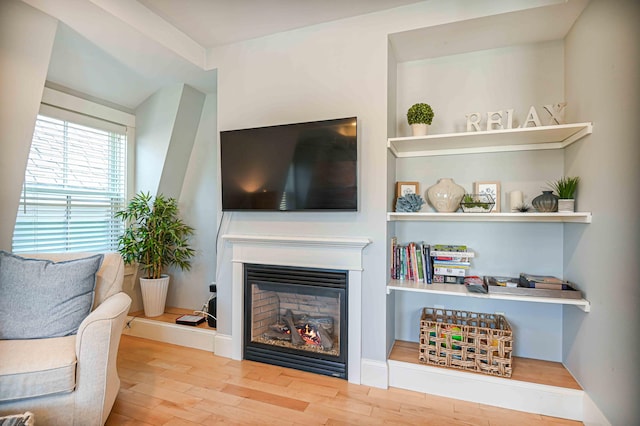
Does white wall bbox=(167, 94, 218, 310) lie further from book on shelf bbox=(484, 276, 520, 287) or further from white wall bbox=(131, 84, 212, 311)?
book on shelf bbox=(484, 276, 520, 287)

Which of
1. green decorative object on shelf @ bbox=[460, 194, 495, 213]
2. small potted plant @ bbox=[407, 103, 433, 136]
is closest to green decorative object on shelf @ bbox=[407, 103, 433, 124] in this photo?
small potted plant @ bbox=[407, 103, 433, 136]

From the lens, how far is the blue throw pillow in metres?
1.70

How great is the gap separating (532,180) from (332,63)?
1650mm

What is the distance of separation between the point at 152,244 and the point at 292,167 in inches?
66.5

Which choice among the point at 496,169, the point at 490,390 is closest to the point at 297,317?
the point at 490,390

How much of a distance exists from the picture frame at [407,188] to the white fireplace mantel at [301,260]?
1.76ft

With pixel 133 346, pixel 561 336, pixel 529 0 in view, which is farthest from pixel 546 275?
pixel 133 346

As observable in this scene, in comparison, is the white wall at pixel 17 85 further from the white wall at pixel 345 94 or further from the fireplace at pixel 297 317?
the fireplace at pixel 297 317

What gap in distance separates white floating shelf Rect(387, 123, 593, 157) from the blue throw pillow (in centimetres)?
209

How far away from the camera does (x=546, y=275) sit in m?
2.22

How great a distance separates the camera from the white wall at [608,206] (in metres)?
1.41

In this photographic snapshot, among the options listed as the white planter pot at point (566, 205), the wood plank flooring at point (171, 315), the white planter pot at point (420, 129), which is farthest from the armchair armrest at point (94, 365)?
the white planter pot at point (566, 205)

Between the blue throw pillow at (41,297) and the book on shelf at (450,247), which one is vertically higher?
the book on shelf at (450,247)

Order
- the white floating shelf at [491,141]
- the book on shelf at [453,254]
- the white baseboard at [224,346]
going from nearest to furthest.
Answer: the white floating shelf at [491,141] < the book on shelf at [453,254] < the white baseboard at [224,346]
